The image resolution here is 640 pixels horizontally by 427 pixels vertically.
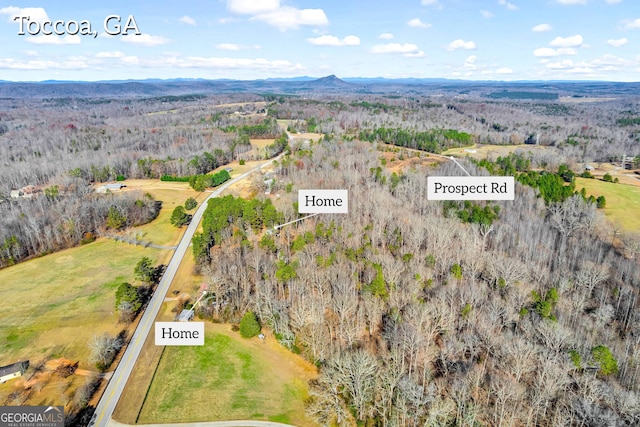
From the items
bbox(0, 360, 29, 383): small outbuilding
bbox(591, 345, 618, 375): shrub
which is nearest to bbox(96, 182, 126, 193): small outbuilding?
bbox(0, 360, 29, 383): small outbuilding

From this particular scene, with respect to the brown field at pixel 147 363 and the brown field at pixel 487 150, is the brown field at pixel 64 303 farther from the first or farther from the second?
the brown field at pixel 487 150

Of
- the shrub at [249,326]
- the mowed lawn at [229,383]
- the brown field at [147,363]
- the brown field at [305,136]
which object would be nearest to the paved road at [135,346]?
the brown field at [147,363]

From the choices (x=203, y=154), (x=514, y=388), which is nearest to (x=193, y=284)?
(x=514, y=388)

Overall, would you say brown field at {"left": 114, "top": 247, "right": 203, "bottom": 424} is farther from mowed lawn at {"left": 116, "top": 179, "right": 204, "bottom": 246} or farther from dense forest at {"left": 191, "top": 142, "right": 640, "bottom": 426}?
mowed lawn at {"left": 116, "top": 179, "right": 204, "bottom": 246}

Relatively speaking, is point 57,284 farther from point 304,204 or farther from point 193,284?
point 304,204

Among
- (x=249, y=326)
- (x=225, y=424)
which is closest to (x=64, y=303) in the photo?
(x=249, y=326)

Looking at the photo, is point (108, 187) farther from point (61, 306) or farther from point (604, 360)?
point (604, 360)
